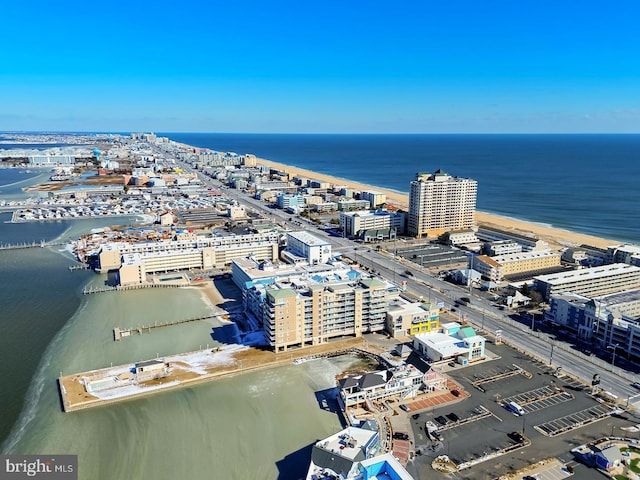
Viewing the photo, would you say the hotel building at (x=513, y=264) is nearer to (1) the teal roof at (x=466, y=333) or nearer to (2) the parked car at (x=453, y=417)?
(1) the teal roof at (x=466, y=333)

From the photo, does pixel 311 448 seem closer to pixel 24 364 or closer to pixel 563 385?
pixel 563 385

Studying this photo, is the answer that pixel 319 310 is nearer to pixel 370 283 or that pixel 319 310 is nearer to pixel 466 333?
pixel 370 283

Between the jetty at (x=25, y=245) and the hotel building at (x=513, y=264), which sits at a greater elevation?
the hotel building at (x=513, y=264)

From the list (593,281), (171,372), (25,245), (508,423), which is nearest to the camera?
(508,423)

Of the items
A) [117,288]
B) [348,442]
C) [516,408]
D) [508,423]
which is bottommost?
[508,423]

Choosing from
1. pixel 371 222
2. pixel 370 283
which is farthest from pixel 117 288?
pixel 371 222

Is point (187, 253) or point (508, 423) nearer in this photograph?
point (508, 423)

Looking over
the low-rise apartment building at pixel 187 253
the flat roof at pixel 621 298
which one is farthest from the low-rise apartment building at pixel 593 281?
→ the low-rise apartment building at pixel 187 253
